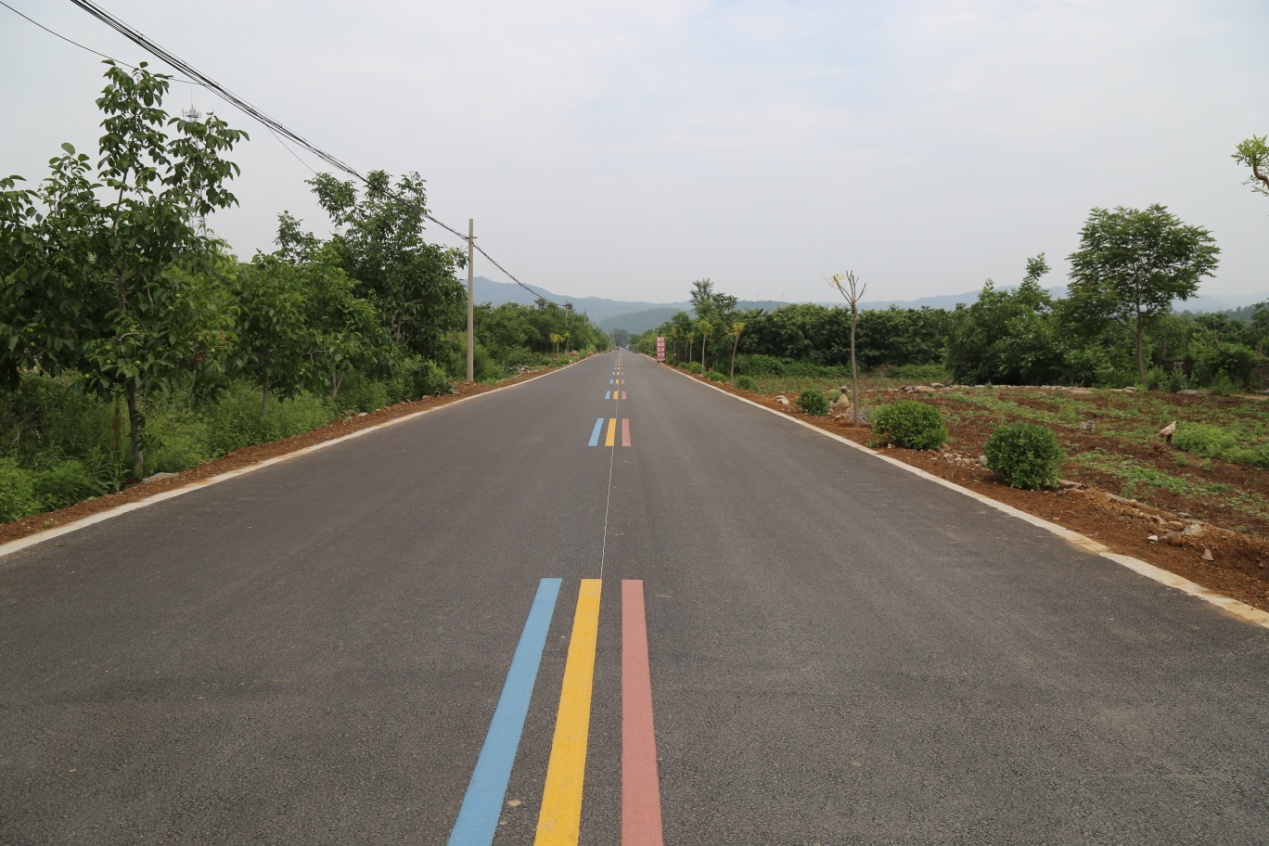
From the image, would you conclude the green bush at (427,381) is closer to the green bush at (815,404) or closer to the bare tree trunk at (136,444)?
the green bush at (815,404)

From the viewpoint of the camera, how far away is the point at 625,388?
2573 centimetres

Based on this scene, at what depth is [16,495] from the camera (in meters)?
5.80

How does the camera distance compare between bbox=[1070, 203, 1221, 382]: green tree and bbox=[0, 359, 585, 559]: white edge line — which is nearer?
bbox=[0, 359, 585, 559]: white edge line

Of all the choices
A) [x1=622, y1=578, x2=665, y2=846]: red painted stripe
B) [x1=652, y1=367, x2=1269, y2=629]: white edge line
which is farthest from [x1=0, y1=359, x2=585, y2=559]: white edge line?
[x1=652, y1=367, x2=1269, y2=629]: white edge line

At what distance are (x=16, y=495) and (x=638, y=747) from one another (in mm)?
6306

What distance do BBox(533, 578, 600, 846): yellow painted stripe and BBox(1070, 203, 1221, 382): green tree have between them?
98.8 feet

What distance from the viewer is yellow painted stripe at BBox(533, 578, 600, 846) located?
6.79 feet

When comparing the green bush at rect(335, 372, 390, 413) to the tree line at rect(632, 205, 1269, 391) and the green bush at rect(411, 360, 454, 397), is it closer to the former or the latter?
the green bush at rect(411, 360, 454, 397)

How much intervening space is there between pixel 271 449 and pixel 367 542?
19.0 feet

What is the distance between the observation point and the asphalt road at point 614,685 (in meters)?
2.16

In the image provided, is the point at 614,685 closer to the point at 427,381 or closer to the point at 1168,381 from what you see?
the point at 427,381

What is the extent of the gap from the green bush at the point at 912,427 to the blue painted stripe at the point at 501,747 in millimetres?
8334

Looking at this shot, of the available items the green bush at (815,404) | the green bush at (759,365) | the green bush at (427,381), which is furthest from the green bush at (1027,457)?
the green bush at (759,365)

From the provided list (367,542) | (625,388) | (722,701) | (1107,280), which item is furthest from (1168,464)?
(1107,280)
